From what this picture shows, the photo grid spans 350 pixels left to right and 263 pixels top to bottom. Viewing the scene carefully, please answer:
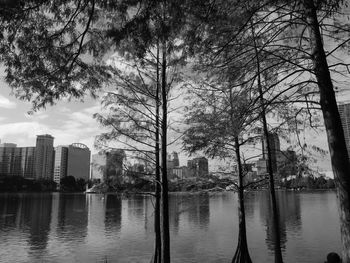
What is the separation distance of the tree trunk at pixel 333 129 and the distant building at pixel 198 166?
994cm

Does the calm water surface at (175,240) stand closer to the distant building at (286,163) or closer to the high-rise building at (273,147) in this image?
the high-rise building at (273,147)

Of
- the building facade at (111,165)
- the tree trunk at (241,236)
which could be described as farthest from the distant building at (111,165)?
the tree trunk at (241,236)

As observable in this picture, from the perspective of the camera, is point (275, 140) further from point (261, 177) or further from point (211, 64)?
point (211, 64)

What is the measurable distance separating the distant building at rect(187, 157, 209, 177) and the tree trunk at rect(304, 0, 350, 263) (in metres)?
9.94

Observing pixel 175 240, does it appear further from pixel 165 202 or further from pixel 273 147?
pixel 165 202

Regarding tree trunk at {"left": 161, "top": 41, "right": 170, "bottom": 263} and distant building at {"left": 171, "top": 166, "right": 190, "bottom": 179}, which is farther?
distant building at {"left": 171, "top": 166, "right": 190, "bottom": 179}

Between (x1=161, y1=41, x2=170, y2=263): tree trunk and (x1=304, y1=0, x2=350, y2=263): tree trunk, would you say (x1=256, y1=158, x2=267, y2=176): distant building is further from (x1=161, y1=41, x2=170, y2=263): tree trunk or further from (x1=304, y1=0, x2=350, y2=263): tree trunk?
(x1=304, y1=0, x2=350, y2=263): tree trunk

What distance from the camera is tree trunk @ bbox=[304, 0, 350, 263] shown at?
6.21m

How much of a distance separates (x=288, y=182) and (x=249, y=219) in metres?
34.9

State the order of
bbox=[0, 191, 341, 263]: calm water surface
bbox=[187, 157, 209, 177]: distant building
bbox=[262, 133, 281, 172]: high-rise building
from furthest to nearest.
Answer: bbox=[0, 191, 341, 263]: calm water surface < bbox=[187, 157, 209, 177]: distant building < bbox=[262, 133, 281, 172]: high-rise building

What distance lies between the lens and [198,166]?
16656 mm

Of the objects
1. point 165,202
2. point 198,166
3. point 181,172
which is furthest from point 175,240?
point 165,202

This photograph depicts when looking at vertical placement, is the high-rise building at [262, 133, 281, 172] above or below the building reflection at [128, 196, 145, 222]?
above

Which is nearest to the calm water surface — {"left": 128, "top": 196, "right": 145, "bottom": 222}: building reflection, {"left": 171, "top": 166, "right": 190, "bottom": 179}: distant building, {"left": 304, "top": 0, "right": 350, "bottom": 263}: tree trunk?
{"left": 171, "top": 166, "right": 190, "bottom": 179}: distant building
